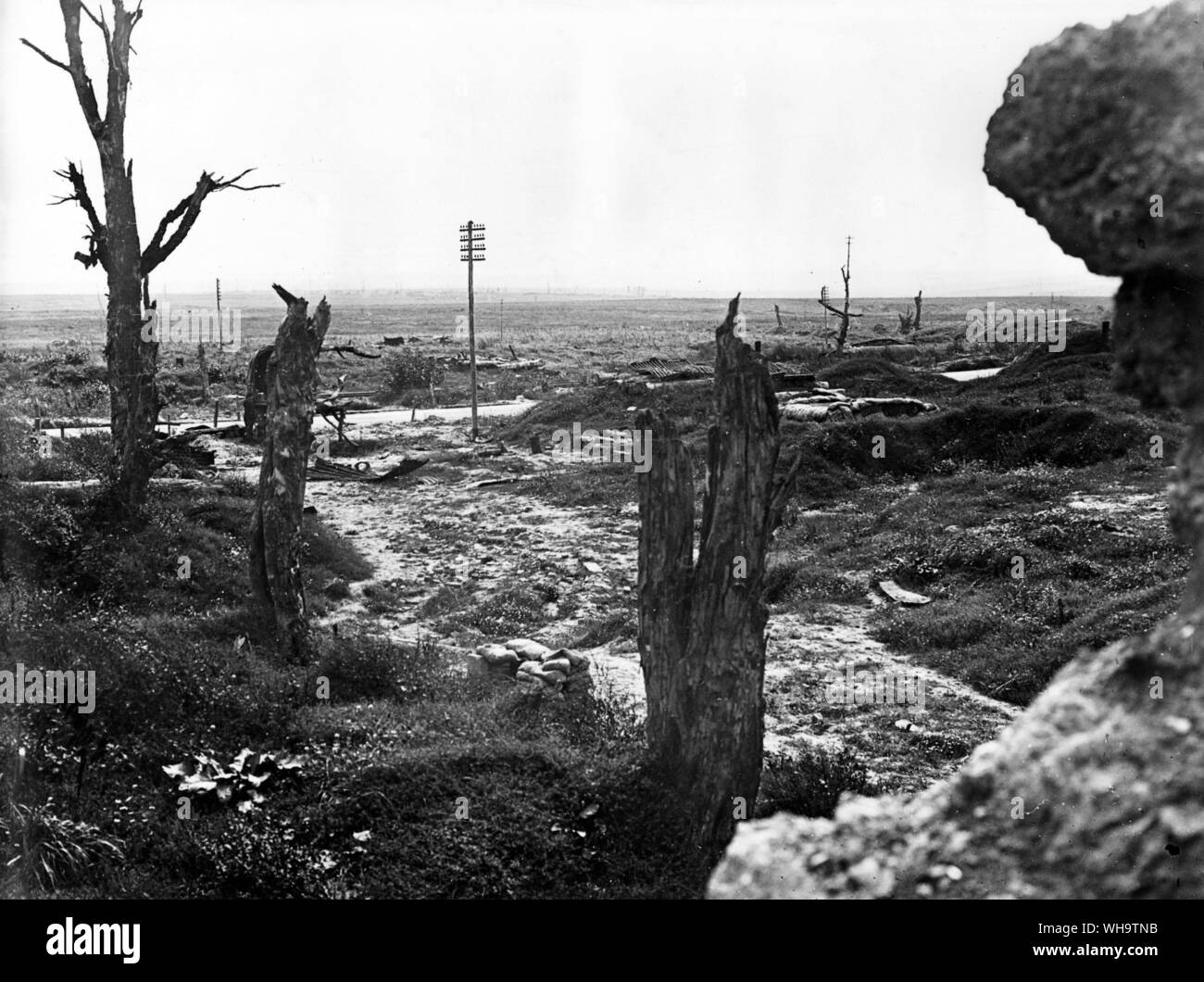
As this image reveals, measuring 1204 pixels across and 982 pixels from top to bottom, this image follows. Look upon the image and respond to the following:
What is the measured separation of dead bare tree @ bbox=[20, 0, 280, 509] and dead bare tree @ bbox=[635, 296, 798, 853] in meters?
12.2

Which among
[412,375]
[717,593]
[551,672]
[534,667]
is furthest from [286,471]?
[412,375]

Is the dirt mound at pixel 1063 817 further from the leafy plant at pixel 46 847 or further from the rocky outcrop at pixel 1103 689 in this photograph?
the leafy plant at pixel 46 847

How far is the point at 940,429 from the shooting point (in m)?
29.4

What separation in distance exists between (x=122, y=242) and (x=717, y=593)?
14.1 m

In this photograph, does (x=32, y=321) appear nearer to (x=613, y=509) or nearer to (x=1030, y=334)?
(x=1030, y=334)

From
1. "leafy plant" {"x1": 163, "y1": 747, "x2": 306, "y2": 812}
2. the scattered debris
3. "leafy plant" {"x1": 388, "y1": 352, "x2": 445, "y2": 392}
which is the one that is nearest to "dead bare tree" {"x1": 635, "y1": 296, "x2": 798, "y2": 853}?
"leafy plant" {"x1": 163, "y1": 747, "x2": 306, "y2": 812}

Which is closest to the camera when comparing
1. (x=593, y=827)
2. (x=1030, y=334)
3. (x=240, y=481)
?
(x=593, y=827)

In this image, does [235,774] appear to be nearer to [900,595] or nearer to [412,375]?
[900,595]

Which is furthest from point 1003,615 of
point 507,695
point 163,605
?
point 163,605

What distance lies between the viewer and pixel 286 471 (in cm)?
1384

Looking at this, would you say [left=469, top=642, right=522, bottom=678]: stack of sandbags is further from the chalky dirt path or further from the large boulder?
the large boulder

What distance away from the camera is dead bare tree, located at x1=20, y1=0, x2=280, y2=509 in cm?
1867
